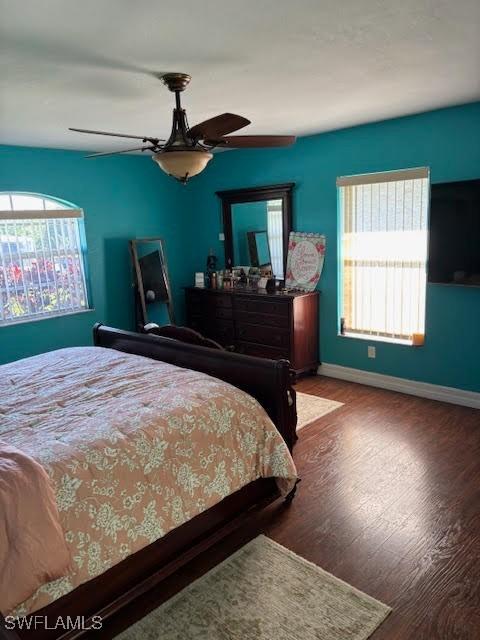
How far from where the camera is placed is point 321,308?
474 centimetres

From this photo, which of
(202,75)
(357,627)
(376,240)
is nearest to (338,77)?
(202,75)

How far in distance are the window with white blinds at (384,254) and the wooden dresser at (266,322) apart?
379 mm

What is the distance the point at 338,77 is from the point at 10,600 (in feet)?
9.54

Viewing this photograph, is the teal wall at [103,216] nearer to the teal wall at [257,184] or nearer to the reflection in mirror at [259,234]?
the teal wall at [257,184]

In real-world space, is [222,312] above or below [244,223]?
below

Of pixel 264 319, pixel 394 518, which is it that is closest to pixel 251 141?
pixel 394 518

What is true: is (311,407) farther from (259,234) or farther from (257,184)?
(257,184)

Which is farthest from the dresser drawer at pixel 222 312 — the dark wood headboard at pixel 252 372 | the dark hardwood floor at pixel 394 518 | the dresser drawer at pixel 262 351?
the dark wood headboard at pixel 252 372

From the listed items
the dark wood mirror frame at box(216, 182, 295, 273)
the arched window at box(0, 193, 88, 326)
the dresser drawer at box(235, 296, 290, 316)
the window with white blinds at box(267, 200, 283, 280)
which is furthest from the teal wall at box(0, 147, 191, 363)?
the window with white blinds at box(267, 200, 283, 280)

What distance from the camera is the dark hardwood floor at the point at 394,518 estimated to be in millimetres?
1945

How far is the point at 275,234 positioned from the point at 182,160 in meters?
2.74

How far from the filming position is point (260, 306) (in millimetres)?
4695

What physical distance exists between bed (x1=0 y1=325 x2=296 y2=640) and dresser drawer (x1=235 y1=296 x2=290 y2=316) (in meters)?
1.79

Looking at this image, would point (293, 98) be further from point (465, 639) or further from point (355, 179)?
point (465, 639)
